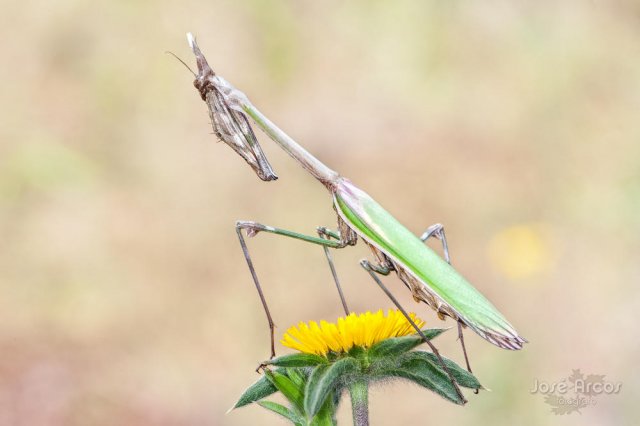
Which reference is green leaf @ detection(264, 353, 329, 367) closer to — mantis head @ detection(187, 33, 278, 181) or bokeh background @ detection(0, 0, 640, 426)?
mantis head @ detection(187, 33, 278, 181)

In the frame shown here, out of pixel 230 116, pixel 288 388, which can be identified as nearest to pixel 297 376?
pixel 288 388

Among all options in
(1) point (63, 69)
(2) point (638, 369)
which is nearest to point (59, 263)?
(1) point (63, 69)

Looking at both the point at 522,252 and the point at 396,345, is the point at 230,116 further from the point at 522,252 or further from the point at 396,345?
the point at 522,252

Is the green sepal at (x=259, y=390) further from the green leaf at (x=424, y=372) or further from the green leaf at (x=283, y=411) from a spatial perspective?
the green leaf at (x=424, y=372)

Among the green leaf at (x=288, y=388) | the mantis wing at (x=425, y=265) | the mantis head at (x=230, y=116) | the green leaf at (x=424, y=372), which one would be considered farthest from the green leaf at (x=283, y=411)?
the mantis head at (x=230, y=116)

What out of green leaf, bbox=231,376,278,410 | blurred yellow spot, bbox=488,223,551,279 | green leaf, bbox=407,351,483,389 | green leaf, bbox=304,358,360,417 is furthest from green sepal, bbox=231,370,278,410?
blurred yellow spot, bbox=488,223,551,279

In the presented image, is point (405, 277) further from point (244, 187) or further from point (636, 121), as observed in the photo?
point (636, 121)
